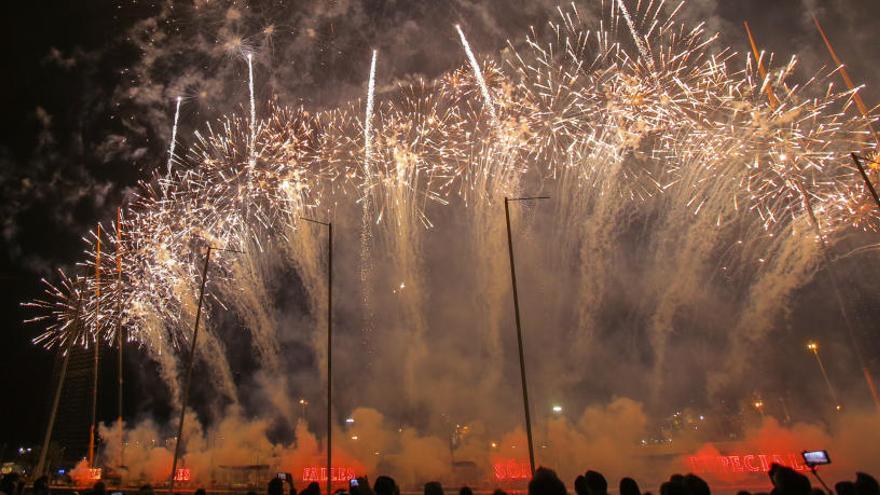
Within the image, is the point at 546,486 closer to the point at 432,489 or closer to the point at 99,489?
the point at 432,489

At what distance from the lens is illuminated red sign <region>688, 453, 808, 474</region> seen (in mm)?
30625

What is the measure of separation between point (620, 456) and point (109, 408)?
6044 cm

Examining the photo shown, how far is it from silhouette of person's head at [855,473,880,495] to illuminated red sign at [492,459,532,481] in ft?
101

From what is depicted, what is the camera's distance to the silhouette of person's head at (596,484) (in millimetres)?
5547

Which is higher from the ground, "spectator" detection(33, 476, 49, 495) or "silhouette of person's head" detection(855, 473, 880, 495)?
"spectator" detection(33, 476, 49, 495)

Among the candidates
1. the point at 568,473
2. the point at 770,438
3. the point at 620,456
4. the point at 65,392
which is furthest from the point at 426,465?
the point at 65,392

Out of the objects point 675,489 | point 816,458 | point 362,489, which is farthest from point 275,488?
point 816,458

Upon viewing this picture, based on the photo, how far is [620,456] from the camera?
37.7m

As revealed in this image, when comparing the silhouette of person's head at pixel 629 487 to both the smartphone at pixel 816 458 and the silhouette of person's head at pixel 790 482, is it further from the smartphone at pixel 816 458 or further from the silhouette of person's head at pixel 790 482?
the smartphone at pixel 816 458

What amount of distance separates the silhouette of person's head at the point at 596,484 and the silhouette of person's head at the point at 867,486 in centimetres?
317

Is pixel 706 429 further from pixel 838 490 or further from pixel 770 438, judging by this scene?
pixel 838 490

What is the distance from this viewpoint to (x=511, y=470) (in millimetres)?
35656

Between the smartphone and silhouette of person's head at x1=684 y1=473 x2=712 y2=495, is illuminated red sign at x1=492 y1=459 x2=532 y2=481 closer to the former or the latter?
the smartphone

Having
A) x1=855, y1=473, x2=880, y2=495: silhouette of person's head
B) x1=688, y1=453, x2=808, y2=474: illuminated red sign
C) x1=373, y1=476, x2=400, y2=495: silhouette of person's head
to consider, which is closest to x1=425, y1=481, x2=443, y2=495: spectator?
x1=373, y1=476, x2=400, y2=495: silhouette of person's head
